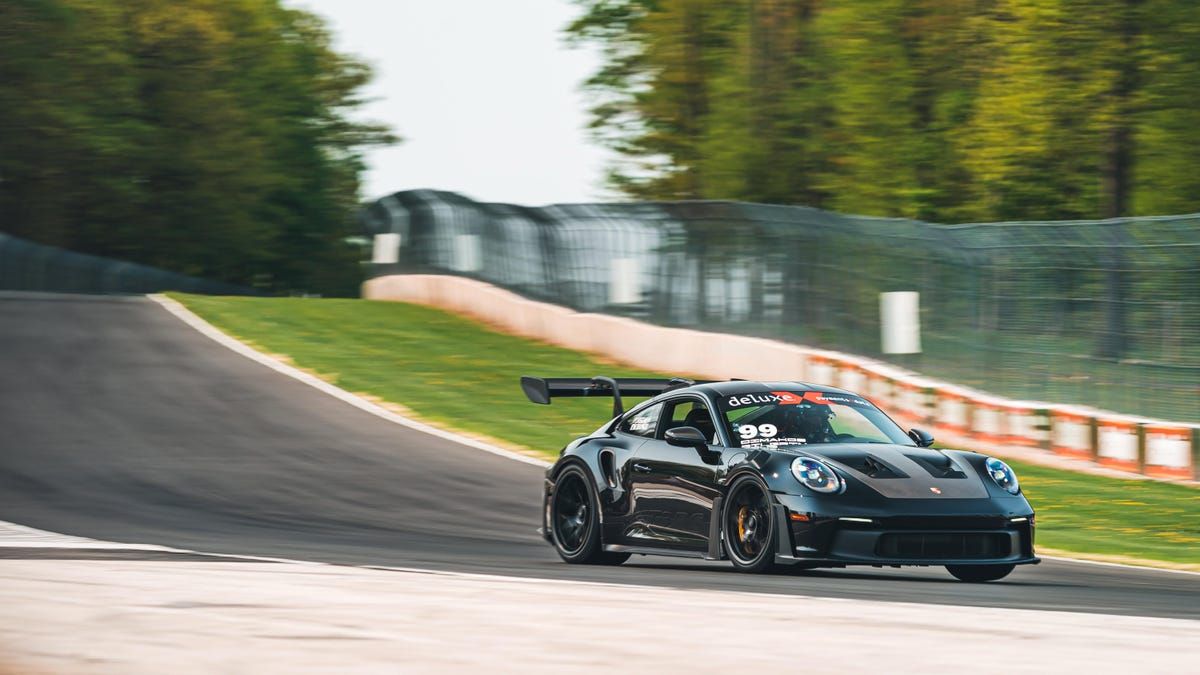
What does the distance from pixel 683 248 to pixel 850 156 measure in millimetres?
21133

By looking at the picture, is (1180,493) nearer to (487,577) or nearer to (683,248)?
(487,577)

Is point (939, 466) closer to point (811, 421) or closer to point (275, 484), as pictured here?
point (811, 421)

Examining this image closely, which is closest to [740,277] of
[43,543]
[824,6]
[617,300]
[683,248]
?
[683,248]

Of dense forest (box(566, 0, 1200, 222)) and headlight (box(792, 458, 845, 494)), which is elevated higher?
dense forest (box(566, 0, 1200, 222))

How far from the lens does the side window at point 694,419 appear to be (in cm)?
1141

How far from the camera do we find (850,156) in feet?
161

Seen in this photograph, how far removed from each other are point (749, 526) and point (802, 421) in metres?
0.91

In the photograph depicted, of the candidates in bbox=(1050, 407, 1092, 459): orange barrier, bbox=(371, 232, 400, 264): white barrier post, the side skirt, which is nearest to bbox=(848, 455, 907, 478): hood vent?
the side skirt

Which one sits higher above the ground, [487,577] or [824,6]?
[824,6]

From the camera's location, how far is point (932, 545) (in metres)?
10.1

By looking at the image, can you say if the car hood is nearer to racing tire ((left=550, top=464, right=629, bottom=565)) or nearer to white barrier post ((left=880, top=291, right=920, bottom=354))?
racing tire ((left=550, top=464, right=629, bottom=565))

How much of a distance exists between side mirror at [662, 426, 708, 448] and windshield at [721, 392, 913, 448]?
0.70 ft

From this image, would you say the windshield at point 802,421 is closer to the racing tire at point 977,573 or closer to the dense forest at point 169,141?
the racing tire at point 977,573

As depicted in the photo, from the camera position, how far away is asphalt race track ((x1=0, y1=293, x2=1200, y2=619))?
10430 mm
